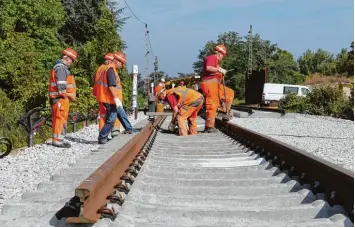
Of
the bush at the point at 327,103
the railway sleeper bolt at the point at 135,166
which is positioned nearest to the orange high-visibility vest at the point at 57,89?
the railway sleeper bolt at the point at 135,166

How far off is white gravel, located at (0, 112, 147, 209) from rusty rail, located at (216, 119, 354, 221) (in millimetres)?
2287

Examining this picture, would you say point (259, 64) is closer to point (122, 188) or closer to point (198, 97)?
point (198, 97)

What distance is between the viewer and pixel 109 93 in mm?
8672

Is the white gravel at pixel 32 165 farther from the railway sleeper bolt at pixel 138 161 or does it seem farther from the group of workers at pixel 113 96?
the railway sleeper bolt at pixel 138 161

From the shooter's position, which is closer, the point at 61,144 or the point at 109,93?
the point at 61,144

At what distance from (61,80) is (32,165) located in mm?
2062

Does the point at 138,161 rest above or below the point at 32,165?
above

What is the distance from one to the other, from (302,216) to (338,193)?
14.8 inches

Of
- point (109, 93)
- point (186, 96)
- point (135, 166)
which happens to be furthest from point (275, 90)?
point (135, 166)

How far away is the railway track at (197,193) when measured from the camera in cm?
314

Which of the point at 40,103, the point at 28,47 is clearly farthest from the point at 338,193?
the point at 28,47

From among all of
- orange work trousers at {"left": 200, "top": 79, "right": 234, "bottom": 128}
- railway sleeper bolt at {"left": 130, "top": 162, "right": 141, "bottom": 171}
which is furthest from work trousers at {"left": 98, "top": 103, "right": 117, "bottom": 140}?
railway sleeper bolt at {"left": 130, "top": 162, "right": 141, "bottom": 171}

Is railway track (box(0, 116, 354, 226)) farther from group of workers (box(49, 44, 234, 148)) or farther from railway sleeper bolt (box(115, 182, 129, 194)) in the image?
group of workers (box(49, 44, 234, 148))

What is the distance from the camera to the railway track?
3.14 meters
